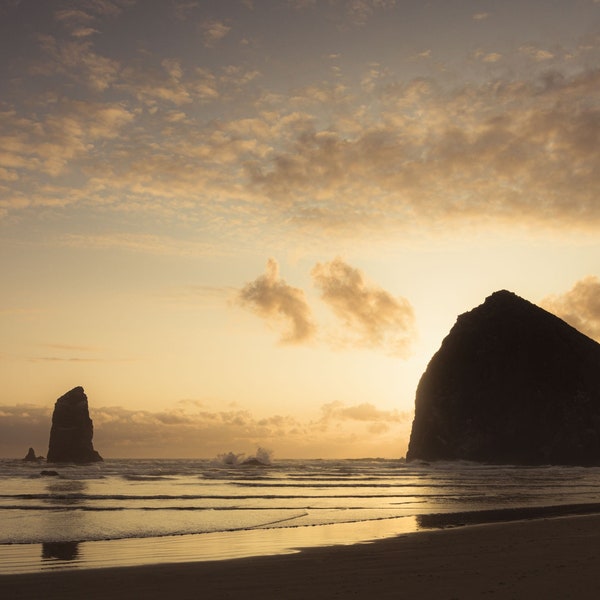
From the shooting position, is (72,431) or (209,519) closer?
(209,519)

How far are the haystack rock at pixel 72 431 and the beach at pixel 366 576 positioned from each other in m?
121

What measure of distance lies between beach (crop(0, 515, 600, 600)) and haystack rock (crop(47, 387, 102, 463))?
12097 centimetres

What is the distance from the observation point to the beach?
10.9 metres

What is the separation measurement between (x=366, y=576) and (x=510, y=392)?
414ft

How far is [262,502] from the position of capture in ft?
114

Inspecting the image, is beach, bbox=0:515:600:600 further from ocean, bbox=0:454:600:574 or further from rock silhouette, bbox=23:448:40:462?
rock silhouette, bbox=23:448:40:462

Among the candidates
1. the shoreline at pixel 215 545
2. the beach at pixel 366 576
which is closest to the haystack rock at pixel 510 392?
the shoreline at pixel 215 545

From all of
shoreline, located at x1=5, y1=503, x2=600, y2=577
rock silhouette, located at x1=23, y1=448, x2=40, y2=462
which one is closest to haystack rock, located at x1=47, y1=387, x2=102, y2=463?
rock silhouette, located at x1=23, y1=448, x2=40, y2=462

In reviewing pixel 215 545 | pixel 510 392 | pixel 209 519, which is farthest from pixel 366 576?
pixel 510 392

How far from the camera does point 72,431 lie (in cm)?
12706

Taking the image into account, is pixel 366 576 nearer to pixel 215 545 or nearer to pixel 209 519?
pixel 215 545

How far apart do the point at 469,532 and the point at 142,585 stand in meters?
11.7

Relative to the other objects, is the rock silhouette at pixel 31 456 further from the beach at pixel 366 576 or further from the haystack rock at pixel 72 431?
the beach at pixel 366 576

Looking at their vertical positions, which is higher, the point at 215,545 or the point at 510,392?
the point at 510,392
